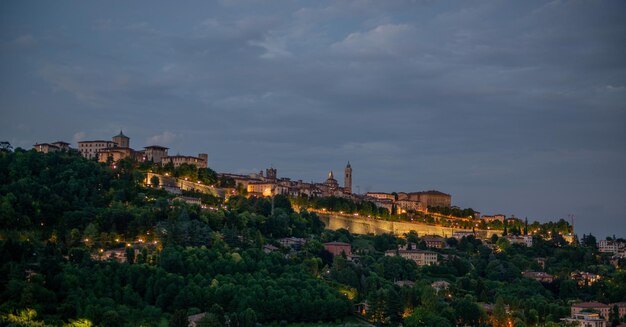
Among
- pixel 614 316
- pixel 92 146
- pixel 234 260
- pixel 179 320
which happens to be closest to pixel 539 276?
pixel 614 316

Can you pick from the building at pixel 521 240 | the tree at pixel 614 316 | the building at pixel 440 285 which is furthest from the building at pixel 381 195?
the tree at pixel 614 316

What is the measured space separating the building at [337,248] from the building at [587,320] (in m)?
17.1

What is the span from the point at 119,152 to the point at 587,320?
43854 mm

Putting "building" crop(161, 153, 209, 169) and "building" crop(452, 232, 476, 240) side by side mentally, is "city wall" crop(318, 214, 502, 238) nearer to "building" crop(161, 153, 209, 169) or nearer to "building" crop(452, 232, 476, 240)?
"building" crop(452, 232, 476, 240)

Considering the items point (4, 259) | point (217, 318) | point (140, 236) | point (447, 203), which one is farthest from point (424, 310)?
point (447, 203)

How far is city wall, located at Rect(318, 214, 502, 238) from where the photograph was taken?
78.6 metres

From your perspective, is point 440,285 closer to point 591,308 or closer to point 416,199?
point 591,308

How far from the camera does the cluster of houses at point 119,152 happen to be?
7575cm

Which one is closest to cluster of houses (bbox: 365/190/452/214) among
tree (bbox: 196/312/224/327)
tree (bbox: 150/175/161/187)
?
tree (bbox: 150/175/161/187)

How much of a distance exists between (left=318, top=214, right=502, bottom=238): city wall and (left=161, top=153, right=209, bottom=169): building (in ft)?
45.6

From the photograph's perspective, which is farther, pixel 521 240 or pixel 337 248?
pixel 521 240

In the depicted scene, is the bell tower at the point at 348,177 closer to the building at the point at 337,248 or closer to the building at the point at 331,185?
the building at the point at 331,185

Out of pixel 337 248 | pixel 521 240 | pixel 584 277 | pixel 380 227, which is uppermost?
pixel 380 227

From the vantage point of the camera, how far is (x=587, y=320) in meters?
50.4
